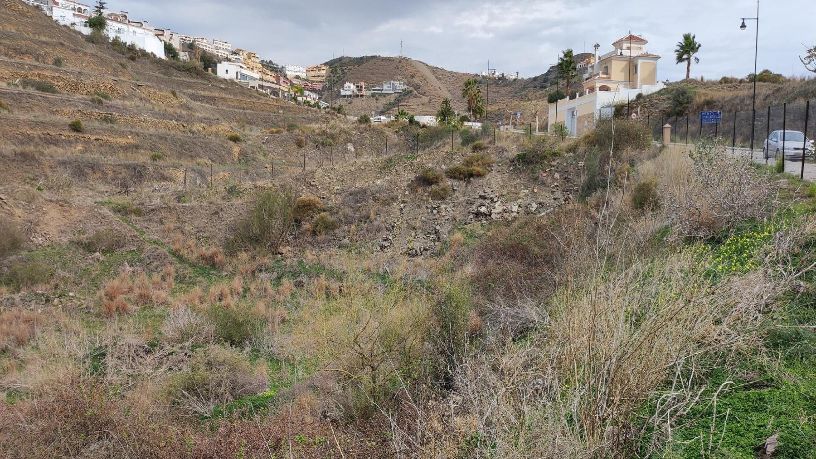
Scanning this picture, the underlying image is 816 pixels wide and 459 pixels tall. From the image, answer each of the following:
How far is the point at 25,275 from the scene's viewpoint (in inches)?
620

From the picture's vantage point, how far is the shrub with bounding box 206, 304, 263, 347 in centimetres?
1149

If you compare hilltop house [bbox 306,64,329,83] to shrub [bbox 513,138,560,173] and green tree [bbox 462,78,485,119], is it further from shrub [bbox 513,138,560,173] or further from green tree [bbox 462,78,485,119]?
shrub [bbox 513,138,560,173]

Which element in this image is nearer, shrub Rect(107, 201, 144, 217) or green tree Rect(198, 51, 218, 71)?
shrub Rect(107, 201, 144, 217)

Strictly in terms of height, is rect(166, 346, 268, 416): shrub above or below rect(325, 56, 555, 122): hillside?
below

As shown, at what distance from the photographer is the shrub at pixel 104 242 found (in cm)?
1916

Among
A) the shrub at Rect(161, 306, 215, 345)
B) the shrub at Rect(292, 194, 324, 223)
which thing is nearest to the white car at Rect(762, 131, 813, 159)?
the shrub at Rect(292, 194, 324, 223)

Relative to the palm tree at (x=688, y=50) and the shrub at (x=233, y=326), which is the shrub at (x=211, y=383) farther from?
the palm tree at (x=688, y=50)

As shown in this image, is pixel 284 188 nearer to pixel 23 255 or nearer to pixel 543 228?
pixel 23 255

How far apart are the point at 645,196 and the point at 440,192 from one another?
8.82 metres

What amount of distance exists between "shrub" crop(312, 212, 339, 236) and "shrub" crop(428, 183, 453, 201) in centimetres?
408

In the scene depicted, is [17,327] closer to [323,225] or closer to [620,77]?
[323,225]

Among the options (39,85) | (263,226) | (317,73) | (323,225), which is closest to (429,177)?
(323,225)

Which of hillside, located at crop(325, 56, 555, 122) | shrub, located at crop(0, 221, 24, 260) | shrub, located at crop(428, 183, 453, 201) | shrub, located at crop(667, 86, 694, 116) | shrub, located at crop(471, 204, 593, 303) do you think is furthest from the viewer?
hillside, located at crop(325, 56, 555, 122)

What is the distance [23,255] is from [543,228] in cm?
1651
